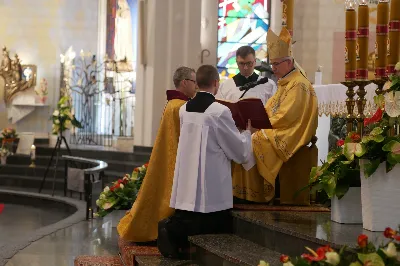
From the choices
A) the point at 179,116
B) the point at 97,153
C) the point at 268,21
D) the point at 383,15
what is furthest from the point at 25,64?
the point at 383,15

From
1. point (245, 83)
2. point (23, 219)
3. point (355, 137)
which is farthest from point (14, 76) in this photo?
point (355, 137)

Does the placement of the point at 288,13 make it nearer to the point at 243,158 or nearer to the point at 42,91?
the point at 243,158

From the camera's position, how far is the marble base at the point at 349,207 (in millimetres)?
5012

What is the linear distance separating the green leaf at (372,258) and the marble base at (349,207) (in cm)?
180

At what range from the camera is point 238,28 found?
49.4 ft

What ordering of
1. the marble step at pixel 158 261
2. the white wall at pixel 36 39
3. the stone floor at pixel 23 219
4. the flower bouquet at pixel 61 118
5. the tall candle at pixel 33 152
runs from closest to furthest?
the marble step at pixel 158 261 < the stone floor at pixel 23 219 < the flower bouquet at pixel 61 118 < the tall candle at pixel 33 152 < the white wall at pixel 36 39

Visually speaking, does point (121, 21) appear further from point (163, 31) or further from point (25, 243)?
point (25, 243)

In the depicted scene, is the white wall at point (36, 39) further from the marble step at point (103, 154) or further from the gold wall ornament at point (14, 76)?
the marble step at point (103, 154)

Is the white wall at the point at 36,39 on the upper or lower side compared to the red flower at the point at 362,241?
upper

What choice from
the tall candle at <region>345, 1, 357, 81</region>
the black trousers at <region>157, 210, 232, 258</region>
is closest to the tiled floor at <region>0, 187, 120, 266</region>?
the black trousers at <region>157, 210, 232, 258</region>

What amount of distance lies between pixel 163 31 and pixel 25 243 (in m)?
5.91

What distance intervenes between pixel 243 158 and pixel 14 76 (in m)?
12.9

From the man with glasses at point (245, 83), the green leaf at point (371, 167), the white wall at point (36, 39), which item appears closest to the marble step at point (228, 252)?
the green leaf at point (371, 167)

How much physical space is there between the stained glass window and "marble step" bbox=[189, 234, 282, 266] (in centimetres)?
939
